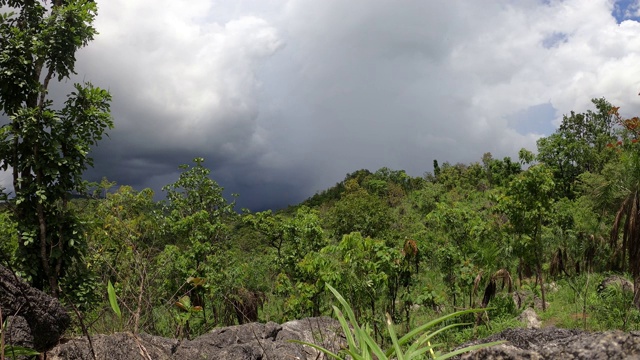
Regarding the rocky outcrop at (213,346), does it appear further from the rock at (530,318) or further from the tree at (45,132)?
the rock at (530,318)

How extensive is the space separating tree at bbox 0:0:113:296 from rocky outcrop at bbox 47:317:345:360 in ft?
9.30

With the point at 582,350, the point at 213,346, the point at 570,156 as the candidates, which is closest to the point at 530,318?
the point at 213,346

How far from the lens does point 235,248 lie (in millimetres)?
15328

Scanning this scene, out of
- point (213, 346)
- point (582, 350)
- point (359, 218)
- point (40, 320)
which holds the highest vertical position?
point (359, 218)

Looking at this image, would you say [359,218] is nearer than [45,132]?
No

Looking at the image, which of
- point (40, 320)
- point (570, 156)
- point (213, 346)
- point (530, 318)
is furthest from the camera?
point (570, 156)

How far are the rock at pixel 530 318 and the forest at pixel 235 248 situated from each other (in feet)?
1.05

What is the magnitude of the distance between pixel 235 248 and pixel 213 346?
9.56 m

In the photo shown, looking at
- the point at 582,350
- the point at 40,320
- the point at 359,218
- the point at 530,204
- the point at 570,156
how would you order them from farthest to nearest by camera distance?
the point at 570,156 → the point at 359,218 → the point at 530,204 → the point at 40,320 → the point at 582,350

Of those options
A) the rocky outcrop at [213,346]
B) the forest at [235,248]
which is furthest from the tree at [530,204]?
the rocky outcrop at [213,346]

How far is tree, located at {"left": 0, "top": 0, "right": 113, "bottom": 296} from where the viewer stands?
7.23 metres

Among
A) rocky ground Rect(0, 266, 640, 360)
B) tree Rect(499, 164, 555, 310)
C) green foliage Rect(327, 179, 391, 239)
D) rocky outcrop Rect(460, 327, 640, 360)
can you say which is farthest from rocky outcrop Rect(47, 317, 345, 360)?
green foliage Rect(327, 179, 391, 239)

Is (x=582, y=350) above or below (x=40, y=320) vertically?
below

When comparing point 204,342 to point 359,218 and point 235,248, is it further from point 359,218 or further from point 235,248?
point 359,218
